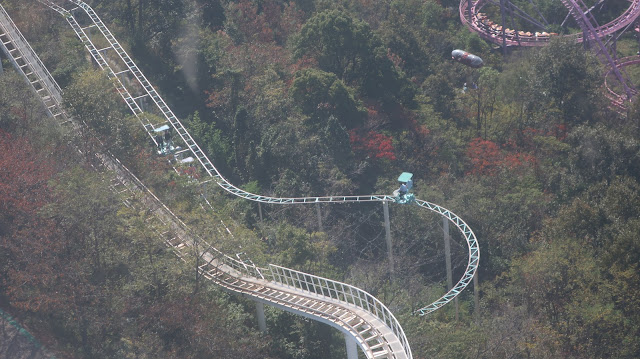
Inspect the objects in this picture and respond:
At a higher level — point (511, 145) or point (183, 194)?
point (183, 194)

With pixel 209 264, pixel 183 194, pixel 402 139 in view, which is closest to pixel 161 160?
pixel 183 194

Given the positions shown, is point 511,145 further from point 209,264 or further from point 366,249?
point 209,264

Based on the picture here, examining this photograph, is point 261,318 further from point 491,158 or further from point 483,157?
point 491,158

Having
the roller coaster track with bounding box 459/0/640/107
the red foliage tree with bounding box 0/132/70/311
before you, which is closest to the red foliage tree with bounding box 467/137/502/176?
the roller coaster track with bounding box 459/0/640/107

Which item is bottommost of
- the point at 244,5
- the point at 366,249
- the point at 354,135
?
the point at 366,249

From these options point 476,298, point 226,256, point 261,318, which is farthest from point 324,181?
point 261,318

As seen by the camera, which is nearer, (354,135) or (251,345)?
(251,345)
